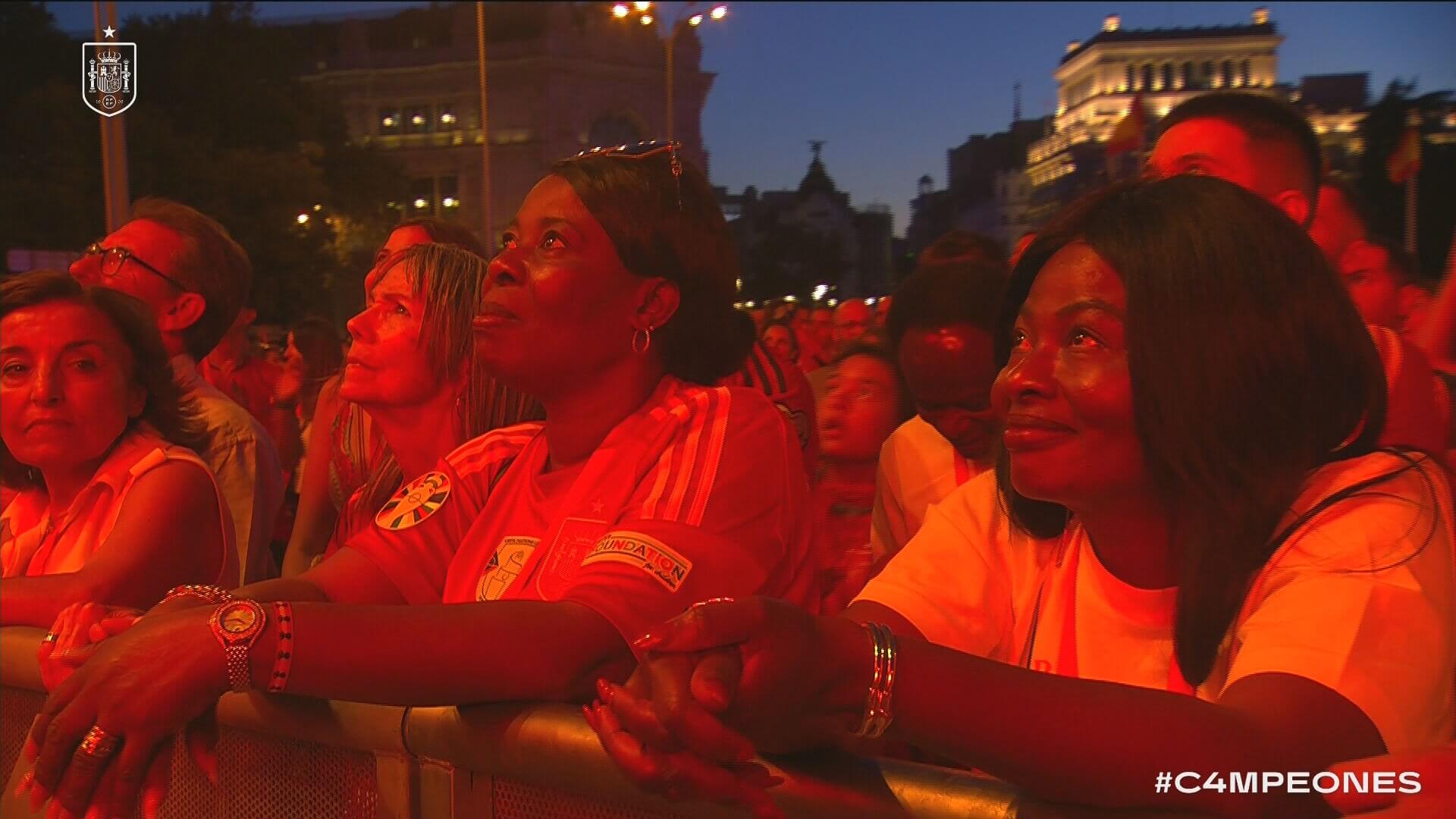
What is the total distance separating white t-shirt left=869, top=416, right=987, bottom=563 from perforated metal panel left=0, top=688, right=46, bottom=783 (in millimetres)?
2027

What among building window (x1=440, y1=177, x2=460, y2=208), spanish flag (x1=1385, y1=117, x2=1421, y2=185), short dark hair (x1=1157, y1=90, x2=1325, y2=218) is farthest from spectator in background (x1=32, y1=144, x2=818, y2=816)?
building window (x1=440, y1=177, x2=460, y2=208)

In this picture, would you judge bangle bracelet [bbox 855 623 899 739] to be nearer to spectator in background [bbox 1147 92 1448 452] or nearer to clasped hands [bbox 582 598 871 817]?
clasped hands [bbox 582 598 871 817]

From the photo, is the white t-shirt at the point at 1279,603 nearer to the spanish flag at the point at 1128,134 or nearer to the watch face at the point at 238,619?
the watch face at the point at 238,619

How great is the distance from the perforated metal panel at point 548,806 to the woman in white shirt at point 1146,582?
0.75ft

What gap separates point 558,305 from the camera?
2.48 metres

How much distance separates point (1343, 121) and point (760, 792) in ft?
206

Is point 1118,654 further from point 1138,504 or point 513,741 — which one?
point 513,741

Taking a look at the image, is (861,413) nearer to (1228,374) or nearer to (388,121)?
(1228,374)

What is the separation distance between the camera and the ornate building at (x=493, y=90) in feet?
209

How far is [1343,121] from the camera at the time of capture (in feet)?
185

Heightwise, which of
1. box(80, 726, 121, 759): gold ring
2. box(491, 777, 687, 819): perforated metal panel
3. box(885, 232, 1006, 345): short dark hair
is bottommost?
box(491, 777, 687, 819): perforated metal panel

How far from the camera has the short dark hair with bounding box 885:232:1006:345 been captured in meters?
3.59

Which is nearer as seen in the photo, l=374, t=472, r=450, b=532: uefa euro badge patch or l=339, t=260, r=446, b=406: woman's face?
l=374, t=472, r=450, b=532: uefa euro badge patch

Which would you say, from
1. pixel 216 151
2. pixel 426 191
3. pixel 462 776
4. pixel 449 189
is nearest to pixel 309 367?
pixel 462 776
